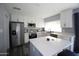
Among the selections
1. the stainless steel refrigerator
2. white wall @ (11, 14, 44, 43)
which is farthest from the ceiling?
white wall @ (11, 14, 44, 43)

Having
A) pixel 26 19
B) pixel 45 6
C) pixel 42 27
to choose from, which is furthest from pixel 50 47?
pixel 26 19

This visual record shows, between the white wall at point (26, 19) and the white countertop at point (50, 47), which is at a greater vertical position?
the white wall at point (26, 19)

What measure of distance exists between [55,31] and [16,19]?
272 centimetres

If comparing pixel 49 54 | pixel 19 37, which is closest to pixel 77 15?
pixel 49 54

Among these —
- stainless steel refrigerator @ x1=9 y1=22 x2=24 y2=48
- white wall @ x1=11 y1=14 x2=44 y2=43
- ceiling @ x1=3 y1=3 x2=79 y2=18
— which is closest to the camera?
ceiling @ x1=3 y1=3 x2=79 y2=18

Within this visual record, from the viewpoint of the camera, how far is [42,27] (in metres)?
2.72

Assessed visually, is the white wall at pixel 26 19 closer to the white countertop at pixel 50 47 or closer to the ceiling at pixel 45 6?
the ceiling at pixel 45 6

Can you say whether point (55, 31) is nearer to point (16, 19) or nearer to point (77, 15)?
point (77, 15)

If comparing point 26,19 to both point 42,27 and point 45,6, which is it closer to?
point 42,27

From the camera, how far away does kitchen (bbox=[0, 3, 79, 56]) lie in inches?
53.5

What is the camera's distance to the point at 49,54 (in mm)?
939

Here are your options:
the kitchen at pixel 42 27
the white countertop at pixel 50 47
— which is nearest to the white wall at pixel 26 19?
the kitchen at pixel 42 27

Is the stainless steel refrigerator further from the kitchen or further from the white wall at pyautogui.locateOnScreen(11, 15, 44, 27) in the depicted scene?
the white wall at pyautogui.locateOnScreen(11, 15, 44, 27)

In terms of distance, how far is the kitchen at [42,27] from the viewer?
53.5 inches
